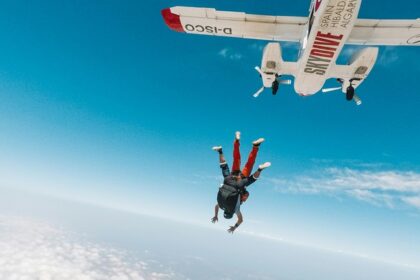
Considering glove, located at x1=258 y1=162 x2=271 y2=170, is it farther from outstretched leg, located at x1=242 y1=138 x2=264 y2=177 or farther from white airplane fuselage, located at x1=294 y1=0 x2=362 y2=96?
white airplane fuselage, located at x1=294 y1=0 x2=362 y2=96

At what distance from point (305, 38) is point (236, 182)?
8.17 meters

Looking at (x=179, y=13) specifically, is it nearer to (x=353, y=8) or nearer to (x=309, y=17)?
(x=309, y=17)

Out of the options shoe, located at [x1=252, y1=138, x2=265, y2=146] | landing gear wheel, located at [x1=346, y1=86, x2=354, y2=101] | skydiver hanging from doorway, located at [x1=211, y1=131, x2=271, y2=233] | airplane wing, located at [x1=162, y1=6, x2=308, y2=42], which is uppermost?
airplane wing, located at [x1=162, y1=6, x2=308, y2=42]

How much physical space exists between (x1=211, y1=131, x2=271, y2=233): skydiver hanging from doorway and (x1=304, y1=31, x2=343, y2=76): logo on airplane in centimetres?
596

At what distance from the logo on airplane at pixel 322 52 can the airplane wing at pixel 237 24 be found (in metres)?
1.64

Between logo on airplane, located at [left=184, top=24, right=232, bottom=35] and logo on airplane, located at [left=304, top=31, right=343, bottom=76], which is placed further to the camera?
logo on airplane, located at [left=184, top=24, right=232, bottom=35]

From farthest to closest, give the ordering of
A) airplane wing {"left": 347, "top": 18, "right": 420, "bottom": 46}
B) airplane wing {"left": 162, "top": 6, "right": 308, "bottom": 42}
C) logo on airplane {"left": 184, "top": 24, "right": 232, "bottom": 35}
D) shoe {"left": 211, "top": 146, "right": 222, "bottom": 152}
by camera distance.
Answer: logo on airplane {"left": 184, "top": 24, "right": 232, "bottom": 35} < airplane wing {"left": 162, "top": 6, "right": 308, "bottom": 42} < airplane wing {"left": 347, "top": 18, "right": 420, "bottom": 46} < shoe {"left": 211, "top": 146, "right": 222, "bottom": 152}

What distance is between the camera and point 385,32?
40.5 ft

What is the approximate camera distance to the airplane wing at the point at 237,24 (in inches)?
500

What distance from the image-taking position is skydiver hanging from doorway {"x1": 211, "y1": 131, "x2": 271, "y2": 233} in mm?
6930

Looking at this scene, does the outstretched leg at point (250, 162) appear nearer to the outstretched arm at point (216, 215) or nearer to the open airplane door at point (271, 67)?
the outstretched arm at point (216, 215)

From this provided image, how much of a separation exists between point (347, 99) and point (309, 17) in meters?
4.40

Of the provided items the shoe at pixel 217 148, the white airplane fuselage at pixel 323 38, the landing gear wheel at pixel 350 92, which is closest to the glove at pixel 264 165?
the shoe at pixel 217 148

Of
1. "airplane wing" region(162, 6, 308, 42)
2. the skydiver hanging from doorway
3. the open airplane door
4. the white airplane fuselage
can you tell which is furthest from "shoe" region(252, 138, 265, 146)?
"airplane wing" region(162, 6, 308, 42)
